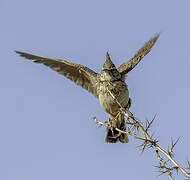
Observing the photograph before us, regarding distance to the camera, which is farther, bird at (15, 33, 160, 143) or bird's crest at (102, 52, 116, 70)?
bird's crest at (102, 52, 116, 70)

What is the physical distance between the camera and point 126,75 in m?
7.77

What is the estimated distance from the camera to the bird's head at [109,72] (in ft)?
24.6

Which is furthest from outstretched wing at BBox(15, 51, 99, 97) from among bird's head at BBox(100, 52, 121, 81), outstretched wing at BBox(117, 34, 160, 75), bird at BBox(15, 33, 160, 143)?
outstretched wing at BBox(117, 34, 160, 75)

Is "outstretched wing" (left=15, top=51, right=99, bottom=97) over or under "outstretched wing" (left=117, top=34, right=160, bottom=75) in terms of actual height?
over

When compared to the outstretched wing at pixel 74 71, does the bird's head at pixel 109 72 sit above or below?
below

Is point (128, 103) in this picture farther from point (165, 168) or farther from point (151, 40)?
point (165, 168)

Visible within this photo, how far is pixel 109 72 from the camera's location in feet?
24.9

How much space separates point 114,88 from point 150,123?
4524 mm

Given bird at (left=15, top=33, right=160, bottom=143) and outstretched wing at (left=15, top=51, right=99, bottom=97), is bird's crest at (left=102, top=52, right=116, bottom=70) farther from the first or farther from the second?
outstretched wing at (left=15, top=51, right=99, bottom=97)

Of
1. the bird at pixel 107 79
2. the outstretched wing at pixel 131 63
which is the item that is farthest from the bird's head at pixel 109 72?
the outstretched wing at pixel 131 63

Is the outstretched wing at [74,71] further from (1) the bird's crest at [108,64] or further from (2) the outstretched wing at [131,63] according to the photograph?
(2) the outstretched wing at [131,63]

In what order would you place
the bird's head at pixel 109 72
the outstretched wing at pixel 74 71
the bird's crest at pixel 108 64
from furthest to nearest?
1. the outstretched wing at pixel 74 71
2. the bird's crest at pixel 108 64
3. the bird's head at pixel 109 72

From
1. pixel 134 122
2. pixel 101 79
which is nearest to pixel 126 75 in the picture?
pixel 101 79

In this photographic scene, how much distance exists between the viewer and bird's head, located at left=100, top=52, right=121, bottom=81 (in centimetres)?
750
